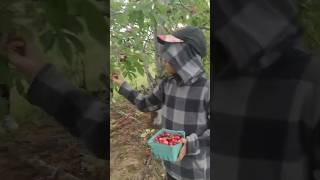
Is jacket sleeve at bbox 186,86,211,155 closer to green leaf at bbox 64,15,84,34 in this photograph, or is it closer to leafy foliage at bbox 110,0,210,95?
leafy foliage at bbox 110,0,210,95

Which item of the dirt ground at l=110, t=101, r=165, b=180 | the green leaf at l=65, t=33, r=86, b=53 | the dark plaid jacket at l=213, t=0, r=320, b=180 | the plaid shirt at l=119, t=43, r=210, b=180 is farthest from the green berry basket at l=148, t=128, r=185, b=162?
the green leaf at l=65, t=33, r=86, b=53

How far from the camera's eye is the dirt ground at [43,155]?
2.14ft

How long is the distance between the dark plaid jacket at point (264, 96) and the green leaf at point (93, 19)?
215 millimetres

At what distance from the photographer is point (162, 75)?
1705mm

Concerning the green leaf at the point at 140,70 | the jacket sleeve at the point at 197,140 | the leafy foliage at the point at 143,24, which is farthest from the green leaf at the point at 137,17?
the jacket sleeve at the point at 197,140

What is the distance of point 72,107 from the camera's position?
0.68m

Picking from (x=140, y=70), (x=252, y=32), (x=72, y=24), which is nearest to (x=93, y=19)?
(x=72, y=24)

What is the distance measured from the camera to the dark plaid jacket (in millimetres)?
679

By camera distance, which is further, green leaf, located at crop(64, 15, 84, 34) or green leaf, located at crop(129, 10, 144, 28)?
green leaf, located at crop(129, 10, 144, 28)

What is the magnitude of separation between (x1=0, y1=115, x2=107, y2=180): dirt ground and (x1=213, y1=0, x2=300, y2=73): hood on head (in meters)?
0.30

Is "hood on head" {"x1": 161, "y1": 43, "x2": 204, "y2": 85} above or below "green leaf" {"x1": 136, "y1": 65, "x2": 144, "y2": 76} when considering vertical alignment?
above

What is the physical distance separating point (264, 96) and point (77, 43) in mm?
336

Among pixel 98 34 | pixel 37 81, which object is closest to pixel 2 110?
pixel 37 81

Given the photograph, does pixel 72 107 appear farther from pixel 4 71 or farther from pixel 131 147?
pixel 131 147
